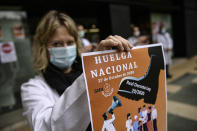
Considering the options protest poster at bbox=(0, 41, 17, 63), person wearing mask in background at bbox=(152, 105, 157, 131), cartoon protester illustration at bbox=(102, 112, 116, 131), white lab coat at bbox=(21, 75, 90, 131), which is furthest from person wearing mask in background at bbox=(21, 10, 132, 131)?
protest poster at bbox=(0, 41, 17, 63)

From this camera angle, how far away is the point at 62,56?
1.44m

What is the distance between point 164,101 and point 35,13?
4454 millimetres

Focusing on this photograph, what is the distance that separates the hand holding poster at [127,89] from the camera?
0.86 m

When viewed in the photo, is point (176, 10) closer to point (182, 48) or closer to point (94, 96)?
point (182, 48)

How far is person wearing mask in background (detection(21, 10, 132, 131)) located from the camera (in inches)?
34.7

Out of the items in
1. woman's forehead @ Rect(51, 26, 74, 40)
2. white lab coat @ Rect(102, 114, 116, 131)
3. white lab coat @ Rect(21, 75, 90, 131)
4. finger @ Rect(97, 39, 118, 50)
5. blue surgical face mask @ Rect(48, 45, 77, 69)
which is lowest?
white lab coat @ Rect(102, 114, 116, 131)

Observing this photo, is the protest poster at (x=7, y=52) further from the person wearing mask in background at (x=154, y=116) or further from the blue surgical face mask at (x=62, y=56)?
the person wearing mask in background at (x=154, y=116)

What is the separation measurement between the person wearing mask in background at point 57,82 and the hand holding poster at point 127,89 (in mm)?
72

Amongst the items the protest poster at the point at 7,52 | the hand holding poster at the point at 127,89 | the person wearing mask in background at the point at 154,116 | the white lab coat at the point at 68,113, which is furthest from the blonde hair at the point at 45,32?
the protest poster at the point at 7,52

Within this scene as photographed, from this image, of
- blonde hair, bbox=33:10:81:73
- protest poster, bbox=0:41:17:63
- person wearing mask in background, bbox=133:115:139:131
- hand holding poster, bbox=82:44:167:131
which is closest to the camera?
hand holding poster, bbox=82:44:167:131

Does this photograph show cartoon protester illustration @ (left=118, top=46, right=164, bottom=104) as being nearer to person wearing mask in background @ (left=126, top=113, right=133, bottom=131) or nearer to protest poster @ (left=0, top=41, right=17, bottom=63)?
person wearing mask in background @ (left=126, top=113, right=133, bottom=131)

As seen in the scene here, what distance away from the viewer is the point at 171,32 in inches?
386

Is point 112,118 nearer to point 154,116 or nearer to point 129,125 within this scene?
point 129,125

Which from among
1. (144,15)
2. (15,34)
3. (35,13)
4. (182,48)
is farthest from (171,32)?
(15,34)
